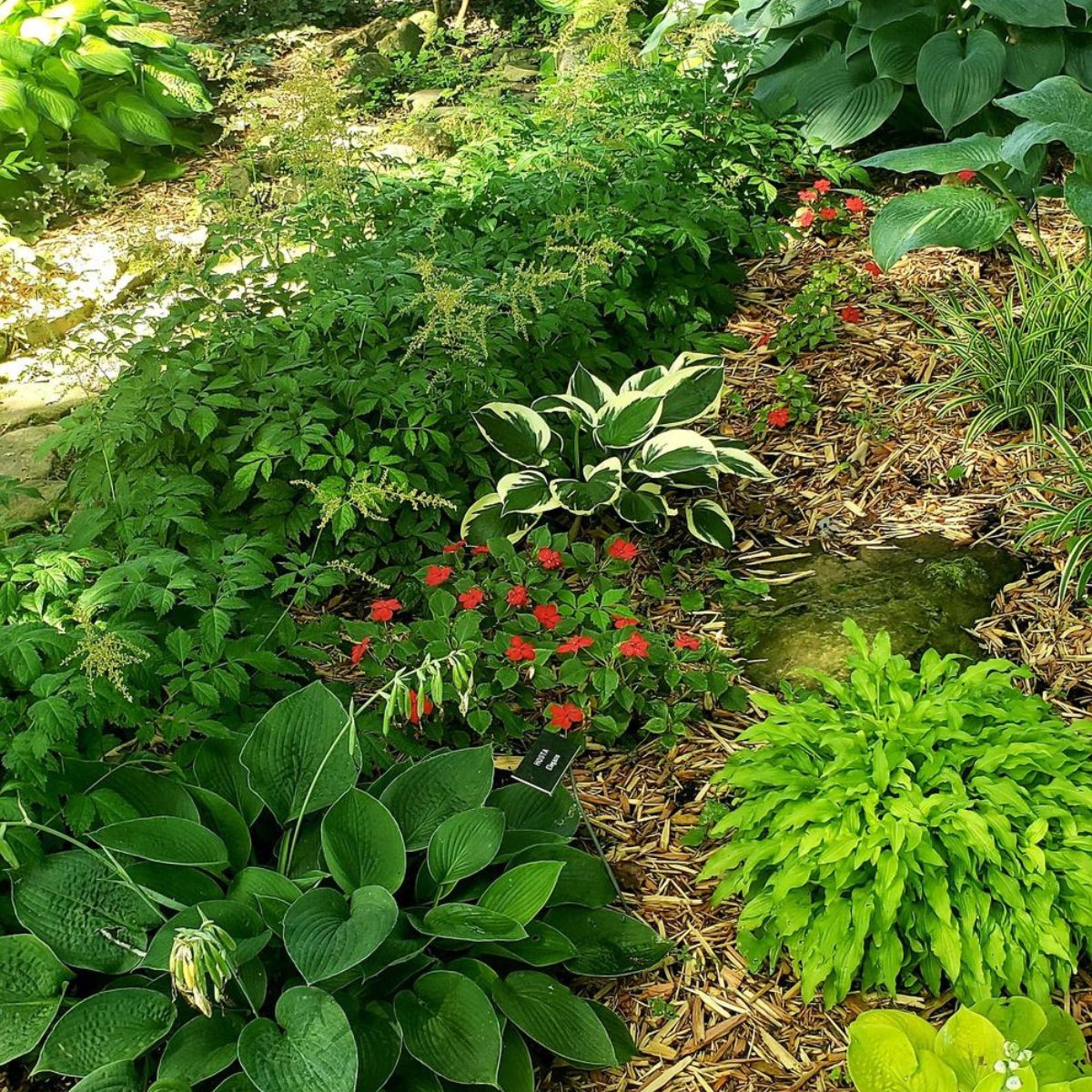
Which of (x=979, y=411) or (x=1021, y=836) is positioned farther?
(x=979, y=411)

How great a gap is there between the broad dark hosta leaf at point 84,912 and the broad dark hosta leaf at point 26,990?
2 cm

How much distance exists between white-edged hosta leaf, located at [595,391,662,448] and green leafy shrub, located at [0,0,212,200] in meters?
3.37

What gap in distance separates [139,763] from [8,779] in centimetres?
33

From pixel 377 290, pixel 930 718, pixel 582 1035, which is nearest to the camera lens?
pixel 582 1035

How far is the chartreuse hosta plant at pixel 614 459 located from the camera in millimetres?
2975

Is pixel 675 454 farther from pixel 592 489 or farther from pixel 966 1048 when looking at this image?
pixel 966 1048

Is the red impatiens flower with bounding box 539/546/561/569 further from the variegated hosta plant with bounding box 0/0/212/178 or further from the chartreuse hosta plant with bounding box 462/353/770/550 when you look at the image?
the variegated hosta plant with bounding box 0/0/212/178

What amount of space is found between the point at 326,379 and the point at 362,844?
4.33 feet

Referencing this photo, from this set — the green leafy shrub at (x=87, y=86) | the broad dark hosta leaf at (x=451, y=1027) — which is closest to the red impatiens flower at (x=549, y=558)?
the broad dark hosta leaf at (x=451, y=1027)

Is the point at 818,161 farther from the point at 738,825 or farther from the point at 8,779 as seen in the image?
the point at 8,779

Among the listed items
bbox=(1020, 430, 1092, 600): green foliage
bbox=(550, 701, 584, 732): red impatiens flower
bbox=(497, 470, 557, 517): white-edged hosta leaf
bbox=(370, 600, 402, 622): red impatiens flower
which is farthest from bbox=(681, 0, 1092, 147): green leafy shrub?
bbox=(550, 701, 584, 732): red impatiens flower

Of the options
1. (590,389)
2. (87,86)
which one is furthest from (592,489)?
(87,86)

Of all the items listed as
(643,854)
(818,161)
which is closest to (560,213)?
(818,161)

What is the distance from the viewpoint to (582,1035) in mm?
1889
